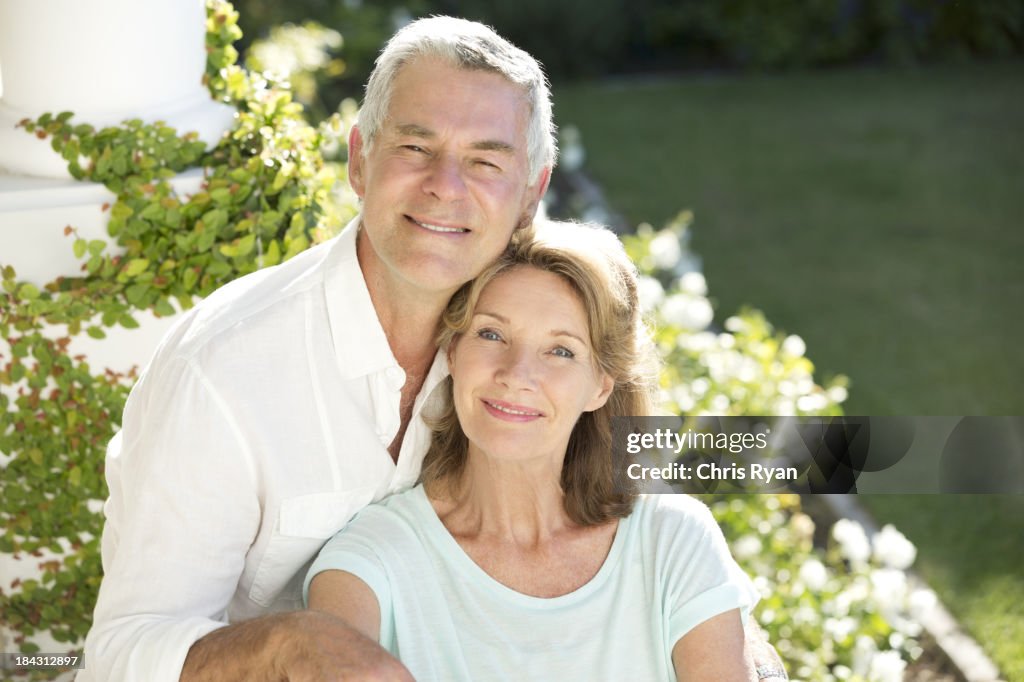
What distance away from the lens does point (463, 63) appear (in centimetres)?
232

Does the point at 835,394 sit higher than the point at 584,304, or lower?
lower

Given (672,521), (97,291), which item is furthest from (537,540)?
(97,291)

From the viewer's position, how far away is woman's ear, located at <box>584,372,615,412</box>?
249 cm

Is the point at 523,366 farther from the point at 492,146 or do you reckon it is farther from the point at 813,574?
the point at 813,574

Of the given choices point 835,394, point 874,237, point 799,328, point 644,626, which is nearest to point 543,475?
point 644,626

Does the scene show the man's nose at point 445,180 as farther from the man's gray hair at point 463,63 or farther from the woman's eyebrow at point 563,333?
the woman's eyebrow at point 563,333

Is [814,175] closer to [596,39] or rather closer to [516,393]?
[596,39]

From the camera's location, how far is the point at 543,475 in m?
2.49

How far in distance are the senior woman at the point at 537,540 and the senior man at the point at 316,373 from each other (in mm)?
98

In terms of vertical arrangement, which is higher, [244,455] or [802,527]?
[244,455]

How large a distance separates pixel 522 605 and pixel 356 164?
94cm

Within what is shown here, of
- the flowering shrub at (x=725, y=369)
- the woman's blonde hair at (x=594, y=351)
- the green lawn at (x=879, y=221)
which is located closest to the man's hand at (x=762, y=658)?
the woman's blonde hair at (x=594, y=351)

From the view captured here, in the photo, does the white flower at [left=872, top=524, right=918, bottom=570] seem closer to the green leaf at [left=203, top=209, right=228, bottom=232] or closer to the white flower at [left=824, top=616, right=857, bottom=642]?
the white flower at [left=824, top=616, right=857, bottom=642]

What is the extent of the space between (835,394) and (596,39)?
6.02m
